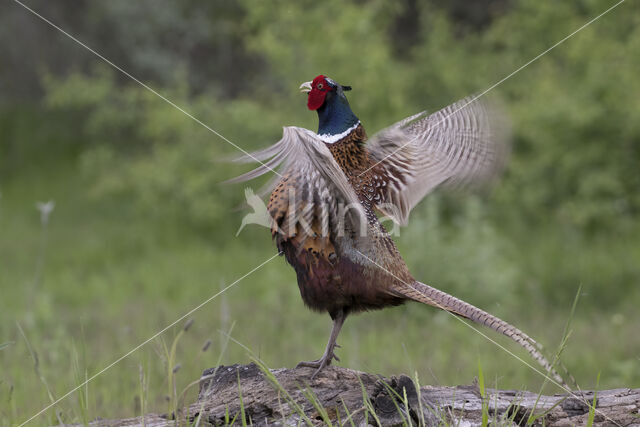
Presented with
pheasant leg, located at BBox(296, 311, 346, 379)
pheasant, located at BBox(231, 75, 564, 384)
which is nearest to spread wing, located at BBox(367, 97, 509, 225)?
pheasant, located at BBox(231, 75, 564, 384)

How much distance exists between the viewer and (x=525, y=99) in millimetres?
11375

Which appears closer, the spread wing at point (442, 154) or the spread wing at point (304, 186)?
the spread wing at point (304, 186)

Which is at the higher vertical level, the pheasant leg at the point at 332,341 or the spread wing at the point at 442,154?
the spread wing at the point at 442,154

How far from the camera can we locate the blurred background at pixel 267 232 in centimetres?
573

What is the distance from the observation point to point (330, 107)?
2.65 m

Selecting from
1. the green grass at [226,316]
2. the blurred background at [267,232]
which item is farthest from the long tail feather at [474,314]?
the blurred background at [267,232]

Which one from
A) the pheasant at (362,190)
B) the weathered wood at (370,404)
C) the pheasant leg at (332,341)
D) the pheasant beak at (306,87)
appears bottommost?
the weathered wood at (370,404)

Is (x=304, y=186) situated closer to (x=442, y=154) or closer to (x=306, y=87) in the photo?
(x=306, y=87)

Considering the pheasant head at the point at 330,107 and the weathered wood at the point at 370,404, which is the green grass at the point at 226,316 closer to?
the weathered wood at the point at 370,404

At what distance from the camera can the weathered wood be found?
2.49m

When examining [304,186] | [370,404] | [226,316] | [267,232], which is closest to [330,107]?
[304,186]

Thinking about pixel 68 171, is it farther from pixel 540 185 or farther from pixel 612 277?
pixel 612 277

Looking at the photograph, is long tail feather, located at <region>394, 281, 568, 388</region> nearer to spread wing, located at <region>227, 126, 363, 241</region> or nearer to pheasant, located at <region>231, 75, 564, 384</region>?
pheasant, located at <region>231, 75, 564, 384</region>

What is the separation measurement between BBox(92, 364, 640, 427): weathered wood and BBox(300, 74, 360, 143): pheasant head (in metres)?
0.89
